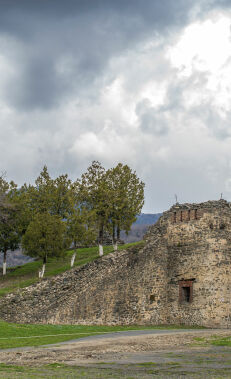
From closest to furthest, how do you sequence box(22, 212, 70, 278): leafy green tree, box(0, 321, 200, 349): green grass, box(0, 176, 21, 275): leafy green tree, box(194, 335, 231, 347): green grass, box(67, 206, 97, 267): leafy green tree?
box(194, 335, 231, 347): green grass
box(0, 321, 200, 349): green grass
box(22, 212, 70, 278): leafy green tree
box(67, 206, 97, 267): leafy green tree
box(0, 176, 21, 275): leafy green tree

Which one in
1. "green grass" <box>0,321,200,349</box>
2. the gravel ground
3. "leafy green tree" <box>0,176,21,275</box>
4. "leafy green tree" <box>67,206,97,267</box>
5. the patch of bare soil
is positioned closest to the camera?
the gravel ground

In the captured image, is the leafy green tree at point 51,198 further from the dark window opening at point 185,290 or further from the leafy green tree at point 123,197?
the dark window opening at point 185,290

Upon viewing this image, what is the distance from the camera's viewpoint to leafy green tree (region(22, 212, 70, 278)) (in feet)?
126

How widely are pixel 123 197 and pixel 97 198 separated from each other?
7.63 ft

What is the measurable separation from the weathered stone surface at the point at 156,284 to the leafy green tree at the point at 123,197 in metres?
9.15

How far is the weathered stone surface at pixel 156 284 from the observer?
28.5 m

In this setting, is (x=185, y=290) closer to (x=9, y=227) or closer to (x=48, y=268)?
(x=48, y=268)

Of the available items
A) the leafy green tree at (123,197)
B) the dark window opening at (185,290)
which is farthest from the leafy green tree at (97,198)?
the dark window opening at (185,290)

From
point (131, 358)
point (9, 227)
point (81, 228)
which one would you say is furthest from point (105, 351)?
point (9, 227)

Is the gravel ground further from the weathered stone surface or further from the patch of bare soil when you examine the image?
the weathered stone surface

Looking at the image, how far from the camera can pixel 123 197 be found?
134 ft

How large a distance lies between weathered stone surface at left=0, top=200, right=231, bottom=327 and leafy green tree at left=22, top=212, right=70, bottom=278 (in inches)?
285

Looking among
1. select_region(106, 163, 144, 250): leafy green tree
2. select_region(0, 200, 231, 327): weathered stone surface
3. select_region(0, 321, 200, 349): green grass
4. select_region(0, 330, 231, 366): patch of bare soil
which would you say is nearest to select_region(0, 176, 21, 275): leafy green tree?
select_region(106, 163, 144, 250): leafy green tree

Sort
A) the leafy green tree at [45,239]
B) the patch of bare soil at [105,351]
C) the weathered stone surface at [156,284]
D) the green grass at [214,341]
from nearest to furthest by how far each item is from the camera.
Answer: the patch of bare soil at [105,351] < the green grass at [214,341] < the weathered stone surface at [156,284] < the leafy green tree at [45,239]
